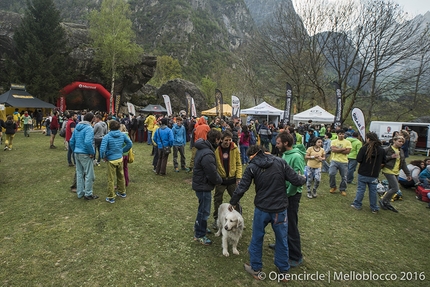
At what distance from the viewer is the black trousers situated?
339 cm

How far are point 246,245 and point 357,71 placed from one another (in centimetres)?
2067

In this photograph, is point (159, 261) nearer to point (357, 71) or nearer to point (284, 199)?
point (284, 199)

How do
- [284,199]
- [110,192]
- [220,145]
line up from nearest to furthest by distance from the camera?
[284,199] → [220,145] → [110,192]

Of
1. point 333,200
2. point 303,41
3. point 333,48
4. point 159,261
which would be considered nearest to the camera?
point 159,261

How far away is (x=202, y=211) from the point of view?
3.74 metres

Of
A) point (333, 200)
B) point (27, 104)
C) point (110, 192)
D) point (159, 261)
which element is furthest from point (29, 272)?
point (27, 104)

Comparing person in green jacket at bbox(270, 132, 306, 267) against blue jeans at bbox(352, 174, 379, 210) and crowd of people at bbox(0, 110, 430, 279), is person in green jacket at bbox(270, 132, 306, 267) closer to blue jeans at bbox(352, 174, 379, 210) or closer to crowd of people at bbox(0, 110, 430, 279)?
crowd of people at bbox(0, 110, 430, 279)

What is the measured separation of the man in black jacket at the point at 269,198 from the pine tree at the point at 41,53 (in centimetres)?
2555

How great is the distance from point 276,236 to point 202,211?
3.93 ft

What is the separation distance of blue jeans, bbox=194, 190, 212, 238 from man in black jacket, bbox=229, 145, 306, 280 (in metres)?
0.78

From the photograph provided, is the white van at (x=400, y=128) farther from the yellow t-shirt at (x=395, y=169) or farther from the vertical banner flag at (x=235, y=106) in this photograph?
the yellow t-shirt at (x=395, y=169)

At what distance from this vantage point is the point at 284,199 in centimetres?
297

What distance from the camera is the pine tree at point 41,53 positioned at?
21828 millimetres

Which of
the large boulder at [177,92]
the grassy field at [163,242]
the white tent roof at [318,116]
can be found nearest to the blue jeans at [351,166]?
the grassy field at [163,242]
